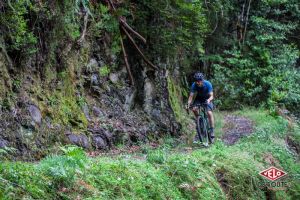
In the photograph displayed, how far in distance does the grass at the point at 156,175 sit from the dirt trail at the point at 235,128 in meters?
0.92

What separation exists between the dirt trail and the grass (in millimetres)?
917

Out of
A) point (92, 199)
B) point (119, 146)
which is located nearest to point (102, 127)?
point (119, 146)

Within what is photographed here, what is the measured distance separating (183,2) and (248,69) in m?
9.65

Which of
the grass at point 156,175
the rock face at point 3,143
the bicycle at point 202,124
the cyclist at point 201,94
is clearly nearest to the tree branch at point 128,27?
the cyclist at point 201,94

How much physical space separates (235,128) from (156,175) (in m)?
9.02

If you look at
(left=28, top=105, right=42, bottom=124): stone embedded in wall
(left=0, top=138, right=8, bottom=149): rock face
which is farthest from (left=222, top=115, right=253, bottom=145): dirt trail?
(left=0, top=138, right=8, bottom=149): rock face

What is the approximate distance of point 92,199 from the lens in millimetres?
5457

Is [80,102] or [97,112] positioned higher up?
[80,102]

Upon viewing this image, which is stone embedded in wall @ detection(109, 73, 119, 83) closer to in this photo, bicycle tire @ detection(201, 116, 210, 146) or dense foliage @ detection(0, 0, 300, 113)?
dense foliage @ detection(0, 0, 300, 113)

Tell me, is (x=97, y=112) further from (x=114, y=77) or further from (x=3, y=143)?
(x=3, y=143)

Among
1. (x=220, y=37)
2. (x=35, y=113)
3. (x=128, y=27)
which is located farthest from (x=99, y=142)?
(x=220, y=37)

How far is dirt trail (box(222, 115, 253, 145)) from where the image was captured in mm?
13733

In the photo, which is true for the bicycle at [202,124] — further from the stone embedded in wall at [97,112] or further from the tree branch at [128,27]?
the tree branch at [128,27]

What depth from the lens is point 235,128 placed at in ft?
51.2
